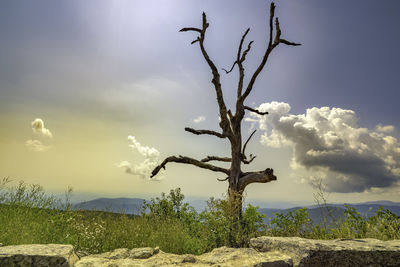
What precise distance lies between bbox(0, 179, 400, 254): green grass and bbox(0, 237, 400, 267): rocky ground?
1.60 metres

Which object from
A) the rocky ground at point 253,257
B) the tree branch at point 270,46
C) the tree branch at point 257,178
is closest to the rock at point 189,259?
the rocky ground at point 253,257

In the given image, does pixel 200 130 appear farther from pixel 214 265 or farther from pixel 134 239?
pixel 214 265

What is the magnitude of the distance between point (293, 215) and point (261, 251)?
19.4 feet

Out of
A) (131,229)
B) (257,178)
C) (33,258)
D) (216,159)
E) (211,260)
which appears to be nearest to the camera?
(33,258)

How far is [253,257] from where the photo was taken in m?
3.27

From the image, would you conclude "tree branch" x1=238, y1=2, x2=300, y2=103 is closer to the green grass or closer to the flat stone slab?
the green grass

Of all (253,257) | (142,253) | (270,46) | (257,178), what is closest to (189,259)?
(142,253)

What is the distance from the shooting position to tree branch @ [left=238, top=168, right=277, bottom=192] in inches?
377

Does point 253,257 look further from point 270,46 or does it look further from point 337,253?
point 270,46

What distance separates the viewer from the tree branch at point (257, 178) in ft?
31.4

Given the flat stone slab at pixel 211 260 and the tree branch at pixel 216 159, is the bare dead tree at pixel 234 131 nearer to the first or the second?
the tree branch at pixel 216 159

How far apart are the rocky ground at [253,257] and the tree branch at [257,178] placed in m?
5.87

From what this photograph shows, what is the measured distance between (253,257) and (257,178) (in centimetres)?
659

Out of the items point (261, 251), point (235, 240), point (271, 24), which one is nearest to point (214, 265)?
point (261, 251)
